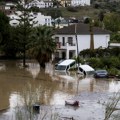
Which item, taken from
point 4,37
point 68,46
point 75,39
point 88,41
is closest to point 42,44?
point 68,46

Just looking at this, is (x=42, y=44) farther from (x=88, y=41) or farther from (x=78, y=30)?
(x=88, y=41)

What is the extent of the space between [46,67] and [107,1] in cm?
12075

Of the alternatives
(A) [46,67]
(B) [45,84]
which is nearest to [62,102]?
(B) [45,84]

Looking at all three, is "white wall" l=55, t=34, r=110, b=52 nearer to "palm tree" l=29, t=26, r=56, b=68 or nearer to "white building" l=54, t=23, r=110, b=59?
"white building" l=54, t=23, r=110, b=59

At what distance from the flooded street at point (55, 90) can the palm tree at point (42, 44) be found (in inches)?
57.1

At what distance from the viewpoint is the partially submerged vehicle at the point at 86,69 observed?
43.4 m

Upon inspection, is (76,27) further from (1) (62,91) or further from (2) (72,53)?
(1) (62,91)

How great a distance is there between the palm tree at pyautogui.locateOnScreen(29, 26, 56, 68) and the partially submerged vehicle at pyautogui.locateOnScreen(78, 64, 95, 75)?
348 centimetres

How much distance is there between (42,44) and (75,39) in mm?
11483

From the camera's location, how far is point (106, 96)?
31344 mm

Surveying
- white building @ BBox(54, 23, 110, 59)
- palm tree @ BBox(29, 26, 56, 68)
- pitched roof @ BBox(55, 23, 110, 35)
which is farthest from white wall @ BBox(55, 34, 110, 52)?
palm tree @ BBox(29, 26, 56, 68)

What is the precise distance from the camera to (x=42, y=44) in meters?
45.2

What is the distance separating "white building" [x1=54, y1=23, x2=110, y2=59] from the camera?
5559 cm

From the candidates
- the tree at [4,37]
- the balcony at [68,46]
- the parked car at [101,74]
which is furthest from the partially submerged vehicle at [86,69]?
the tree at [4,37]
